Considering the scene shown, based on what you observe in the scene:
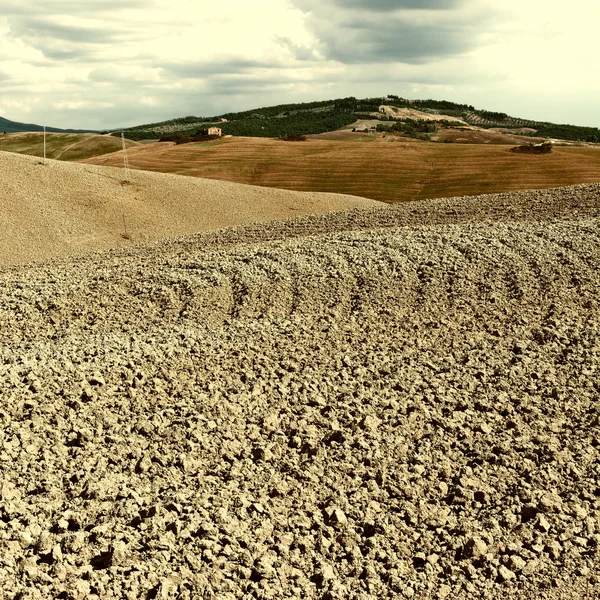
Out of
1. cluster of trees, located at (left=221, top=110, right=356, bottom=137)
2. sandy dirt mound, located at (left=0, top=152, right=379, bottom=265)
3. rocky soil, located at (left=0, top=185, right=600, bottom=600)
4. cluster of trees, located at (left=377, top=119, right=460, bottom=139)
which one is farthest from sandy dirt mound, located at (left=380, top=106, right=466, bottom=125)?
rocky soil, located at (left=0, top=185, right=600, bottom=600)

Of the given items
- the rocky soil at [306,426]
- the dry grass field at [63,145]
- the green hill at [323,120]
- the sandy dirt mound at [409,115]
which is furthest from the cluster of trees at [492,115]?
the rocky soil at [306,426]

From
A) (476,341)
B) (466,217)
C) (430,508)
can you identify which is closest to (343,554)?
(430,508)

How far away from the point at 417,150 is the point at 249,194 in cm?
2479

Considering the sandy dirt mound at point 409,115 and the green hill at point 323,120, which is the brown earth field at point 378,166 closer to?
the green hill at point 323,120

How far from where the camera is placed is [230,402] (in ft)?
24.5

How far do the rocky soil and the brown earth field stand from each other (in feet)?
88.8

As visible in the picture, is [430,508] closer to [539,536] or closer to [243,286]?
[539,536]

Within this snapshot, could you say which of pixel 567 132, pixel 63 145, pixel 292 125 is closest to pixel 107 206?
pixel 63 145

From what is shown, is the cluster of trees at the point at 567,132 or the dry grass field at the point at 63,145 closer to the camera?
the dry grass field at the point at 63,145

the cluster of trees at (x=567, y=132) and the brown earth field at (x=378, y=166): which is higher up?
the cluster of trees at (x=567, y=132)

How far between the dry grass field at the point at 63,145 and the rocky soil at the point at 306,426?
6978 centimetres

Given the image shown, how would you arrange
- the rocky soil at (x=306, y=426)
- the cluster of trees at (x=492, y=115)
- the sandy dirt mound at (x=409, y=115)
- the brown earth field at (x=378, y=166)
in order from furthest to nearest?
the cluster of trees at (x=492, y=115) → the sandy dirt mound at (x=409, y=115) → the brown earth field at (x=378, y=166) → the rocky soil at (x=306, y=426)

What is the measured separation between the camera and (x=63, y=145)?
83000mm

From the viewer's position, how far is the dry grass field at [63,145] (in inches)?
3081
